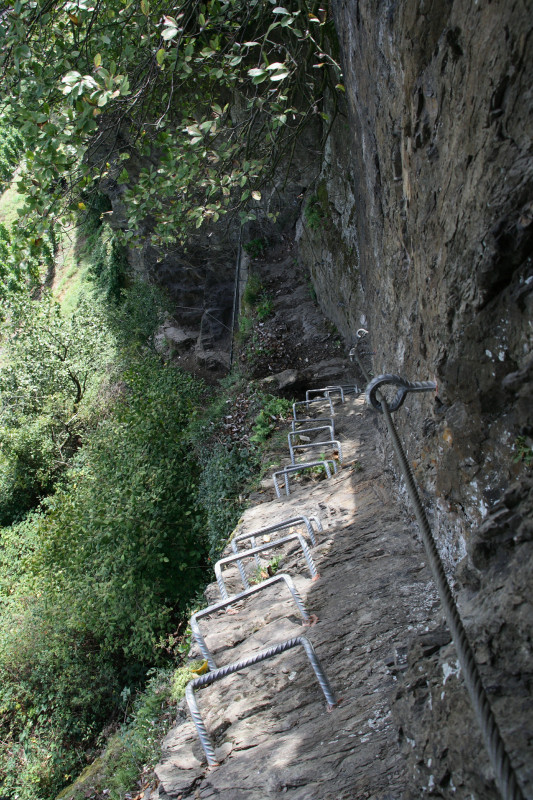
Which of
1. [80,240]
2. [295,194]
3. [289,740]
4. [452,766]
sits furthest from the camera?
[80,240]

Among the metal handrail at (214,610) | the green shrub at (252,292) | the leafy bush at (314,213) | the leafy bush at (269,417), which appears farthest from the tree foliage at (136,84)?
the green shrub at (252,292)

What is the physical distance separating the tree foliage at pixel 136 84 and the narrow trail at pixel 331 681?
3.50 meters

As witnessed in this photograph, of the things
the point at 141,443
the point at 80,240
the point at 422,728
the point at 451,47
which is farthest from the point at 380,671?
the point at 80,240

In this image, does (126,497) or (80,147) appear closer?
(80,147)

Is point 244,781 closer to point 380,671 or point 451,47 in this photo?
point 380,671

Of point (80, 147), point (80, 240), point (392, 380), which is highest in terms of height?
point (80, 240)

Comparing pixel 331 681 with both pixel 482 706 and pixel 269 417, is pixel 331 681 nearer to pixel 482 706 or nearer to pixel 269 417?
pixel 482 706

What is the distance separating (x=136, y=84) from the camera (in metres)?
6.11

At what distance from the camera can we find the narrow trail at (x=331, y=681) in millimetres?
2066

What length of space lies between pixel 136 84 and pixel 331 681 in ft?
20.7

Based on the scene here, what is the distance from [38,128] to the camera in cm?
405

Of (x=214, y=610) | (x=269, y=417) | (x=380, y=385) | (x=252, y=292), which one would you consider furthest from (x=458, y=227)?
(x=252, y=292)

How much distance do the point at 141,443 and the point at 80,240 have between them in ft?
53.1

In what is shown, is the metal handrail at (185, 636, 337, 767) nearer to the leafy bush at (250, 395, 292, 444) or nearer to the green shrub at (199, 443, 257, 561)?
the green shrub at (199, 443, 257, 561)
